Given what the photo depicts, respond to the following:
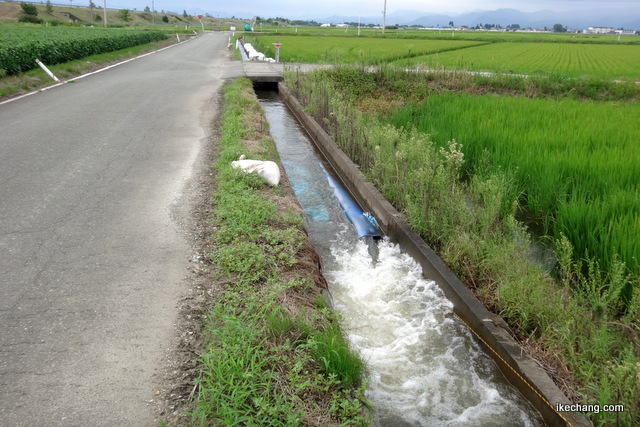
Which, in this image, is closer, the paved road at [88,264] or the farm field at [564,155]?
the paved road at [88,264]

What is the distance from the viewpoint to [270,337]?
9.50 feet

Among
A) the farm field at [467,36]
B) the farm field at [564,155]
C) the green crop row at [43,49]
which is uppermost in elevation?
the farm field at [467,36]

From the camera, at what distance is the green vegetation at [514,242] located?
287 centimetres

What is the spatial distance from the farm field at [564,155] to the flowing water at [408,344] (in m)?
1.32

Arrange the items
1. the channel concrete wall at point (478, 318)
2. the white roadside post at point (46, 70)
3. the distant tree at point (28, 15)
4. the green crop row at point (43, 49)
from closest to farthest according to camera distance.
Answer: the channel concrete wall at point (478, 318) → the green crop row at point (43, 49) → the white roadside post at point (46, 70) → the distant tree at point (28, 15)

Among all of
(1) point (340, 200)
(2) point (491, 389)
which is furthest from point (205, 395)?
(1) point (340, 200)

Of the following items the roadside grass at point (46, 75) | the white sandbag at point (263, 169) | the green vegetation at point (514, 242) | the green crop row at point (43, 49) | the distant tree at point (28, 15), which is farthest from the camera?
the distant tree at point (28, 15)

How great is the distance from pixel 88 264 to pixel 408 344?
2.59 m

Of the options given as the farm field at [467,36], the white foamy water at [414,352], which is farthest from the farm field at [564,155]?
the farm field at [467,36]

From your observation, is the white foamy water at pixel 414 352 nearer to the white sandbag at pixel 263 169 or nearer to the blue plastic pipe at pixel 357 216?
the blue plastic pipe at pixel 357 216

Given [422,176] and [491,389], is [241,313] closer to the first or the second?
[491,389]

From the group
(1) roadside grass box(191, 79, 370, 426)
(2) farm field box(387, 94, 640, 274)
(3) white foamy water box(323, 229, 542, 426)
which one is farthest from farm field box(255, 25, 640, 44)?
(1) roadside grass box(191, 79, 370, 426)

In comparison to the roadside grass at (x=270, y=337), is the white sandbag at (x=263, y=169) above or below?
above

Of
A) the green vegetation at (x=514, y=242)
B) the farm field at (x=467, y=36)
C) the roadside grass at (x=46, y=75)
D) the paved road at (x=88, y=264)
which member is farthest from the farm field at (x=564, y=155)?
the farm field at (x=467, y=36)
